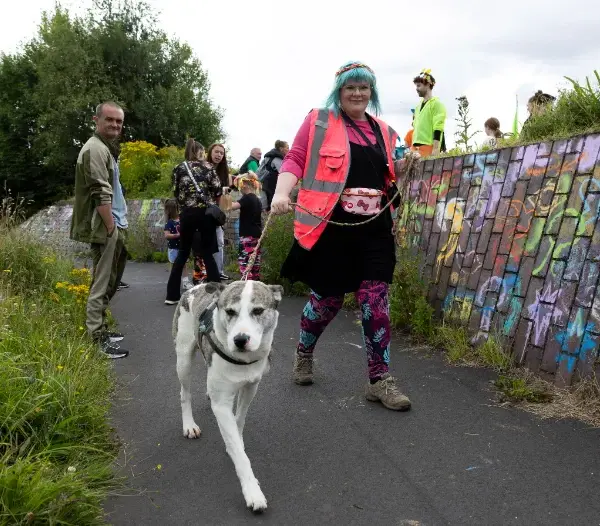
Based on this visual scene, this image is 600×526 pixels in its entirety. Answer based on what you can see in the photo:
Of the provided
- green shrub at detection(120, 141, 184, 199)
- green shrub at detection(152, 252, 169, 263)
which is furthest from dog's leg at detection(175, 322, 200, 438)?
green shrub at detection(120, 141, 184, 199)

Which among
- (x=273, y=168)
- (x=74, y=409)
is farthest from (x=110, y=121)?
(x=273, y=168)

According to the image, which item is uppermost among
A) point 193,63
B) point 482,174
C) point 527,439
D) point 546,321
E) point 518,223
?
point 193,63

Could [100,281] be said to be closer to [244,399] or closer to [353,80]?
[244,399]

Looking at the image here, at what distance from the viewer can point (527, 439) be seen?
3305 millimetres

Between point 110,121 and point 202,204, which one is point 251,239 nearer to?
point 202,204

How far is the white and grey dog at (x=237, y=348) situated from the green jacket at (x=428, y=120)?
5107mm

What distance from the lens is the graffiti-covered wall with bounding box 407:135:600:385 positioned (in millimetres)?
3922

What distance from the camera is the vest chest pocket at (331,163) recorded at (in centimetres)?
375

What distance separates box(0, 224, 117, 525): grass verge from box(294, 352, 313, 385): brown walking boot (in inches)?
58.4

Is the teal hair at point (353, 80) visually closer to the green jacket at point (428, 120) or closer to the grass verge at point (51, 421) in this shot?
the grass verge at point (51, 421)

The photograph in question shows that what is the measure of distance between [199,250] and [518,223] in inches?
168

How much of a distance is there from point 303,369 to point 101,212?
234cm

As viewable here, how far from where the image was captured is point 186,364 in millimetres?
3463

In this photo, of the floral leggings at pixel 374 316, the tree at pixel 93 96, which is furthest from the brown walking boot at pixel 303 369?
the tree at pixel 93 96
